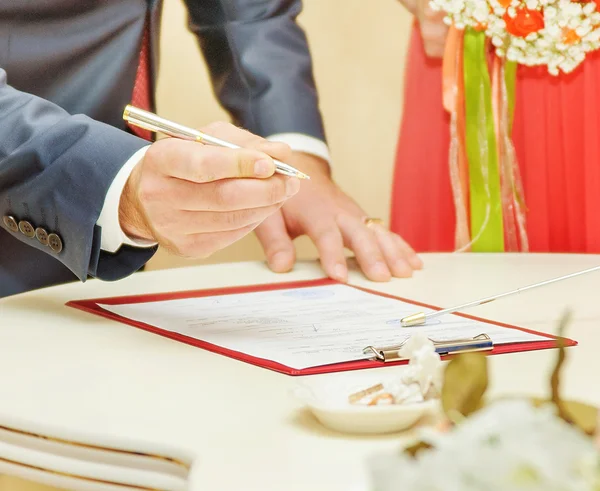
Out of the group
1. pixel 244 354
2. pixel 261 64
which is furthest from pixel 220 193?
pixel 261 64

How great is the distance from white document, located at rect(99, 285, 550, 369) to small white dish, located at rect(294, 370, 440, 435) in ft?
0.41

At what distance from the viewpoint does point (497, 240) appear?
130cm

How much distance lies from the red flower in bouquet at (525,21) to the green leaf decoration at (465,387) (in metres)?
0.86

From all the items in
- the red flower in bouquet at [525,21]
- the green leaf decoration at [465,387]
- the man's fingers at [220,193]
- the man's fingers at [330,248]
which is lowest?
the man's fingers at [330,248]

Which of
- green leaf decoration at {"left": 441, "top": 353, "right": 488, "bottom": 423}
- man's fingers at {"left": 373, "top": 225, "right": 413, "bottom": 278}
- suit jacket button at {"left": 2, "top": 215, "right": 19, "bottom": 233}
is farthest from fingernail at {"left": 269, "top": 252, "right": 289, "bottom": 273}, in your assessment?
green leaf decoration at {"left": 441, "top": 353, "right": 488, "bottom": 423}

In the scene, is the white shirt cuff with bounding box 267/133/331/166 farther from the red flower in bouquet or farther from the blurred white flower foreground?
the blurred white flower foreground

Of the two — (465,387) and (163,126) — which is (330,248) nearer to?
Result: (163,126)

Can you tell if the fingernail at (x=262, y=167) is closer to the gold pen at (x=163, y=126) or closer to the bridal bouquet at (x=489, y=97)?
the gold pen at (x=163, y=126)

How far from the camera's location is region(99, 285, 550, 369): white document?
29.0 inches

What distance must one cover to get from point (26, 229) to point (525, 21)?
0.69 meters

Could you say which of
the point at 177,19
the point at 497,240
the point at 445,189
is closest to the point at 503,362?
the point at 497,240

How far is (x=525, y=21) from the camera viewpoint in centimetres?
112

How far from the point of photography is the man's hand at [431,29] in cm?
141

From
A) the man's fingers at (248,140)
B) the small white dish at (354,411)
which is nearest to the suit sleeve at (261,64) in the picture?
the man's fingers at (248,140)
